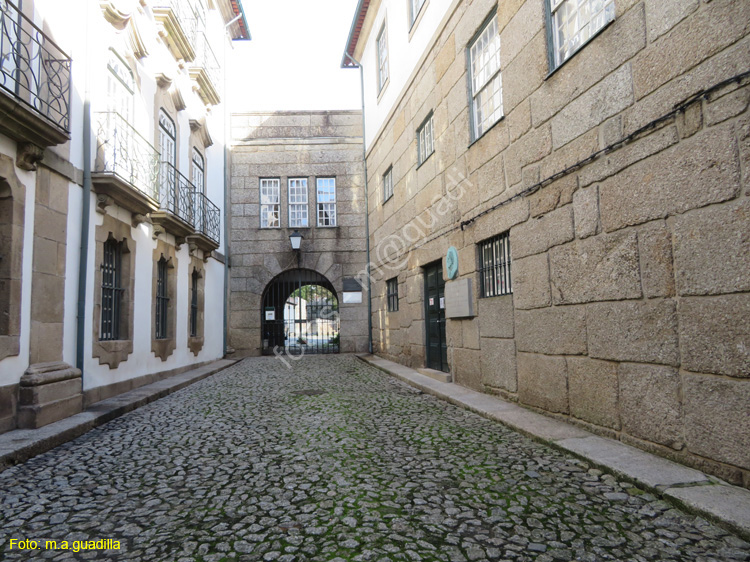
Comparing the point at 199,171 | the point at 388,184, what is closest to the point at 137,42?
the point at 199,171

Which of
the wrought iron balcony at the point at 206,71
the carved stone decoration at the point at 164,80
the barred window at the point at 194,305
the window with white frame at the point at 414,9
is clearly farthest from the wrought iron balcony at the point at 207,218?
the window with white frame at the point at 414,9

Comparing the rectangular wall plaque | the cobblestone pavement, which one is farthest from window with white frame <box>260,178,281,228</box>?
the cobblestone pavement

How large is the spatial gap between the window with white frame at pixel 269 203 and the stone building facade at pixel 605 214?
7753 millimetres

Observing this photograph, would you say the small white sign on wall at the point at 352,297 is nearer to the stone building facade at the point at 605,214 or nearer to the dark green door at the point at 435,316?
the dark green door at the point at 435,316

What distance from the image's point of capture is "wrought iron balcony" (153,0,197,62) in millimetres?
8805

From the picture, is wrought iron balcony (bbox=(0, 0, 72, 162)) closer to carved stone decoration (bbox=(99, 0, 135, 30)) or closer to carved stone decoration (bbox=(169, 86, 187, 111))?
carved stone decoration (bbox=(99, 0, 135, 30))

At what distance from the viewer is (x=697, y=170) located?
3051 millimetres

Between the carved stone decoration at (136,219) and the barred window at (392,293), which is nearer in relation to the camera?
the carved stone decoration at (136,219)

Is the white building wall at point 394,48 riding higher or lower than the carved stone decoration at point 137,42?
higher

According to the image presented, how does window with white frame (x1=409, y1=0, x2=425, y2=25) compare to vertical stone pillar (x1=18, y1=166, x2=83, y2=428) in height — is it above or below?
above

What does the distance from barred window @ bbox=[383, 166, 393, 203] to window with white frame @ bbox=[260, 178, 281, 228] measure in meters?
3.91

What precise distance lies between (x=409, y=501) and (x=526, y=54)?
4.52 metres

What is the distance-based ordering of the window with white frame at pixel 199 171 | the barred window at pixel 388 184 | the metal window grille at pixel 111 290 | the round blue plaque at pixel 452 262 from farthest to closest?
the barred window at pixel 388 184 → the window with white frame at pixel 199 171 → the round blue plaque at pixel 452 262 → the metal window grille at pixel 111 290

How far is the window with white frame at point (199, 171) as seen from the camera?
11461 millimetres
